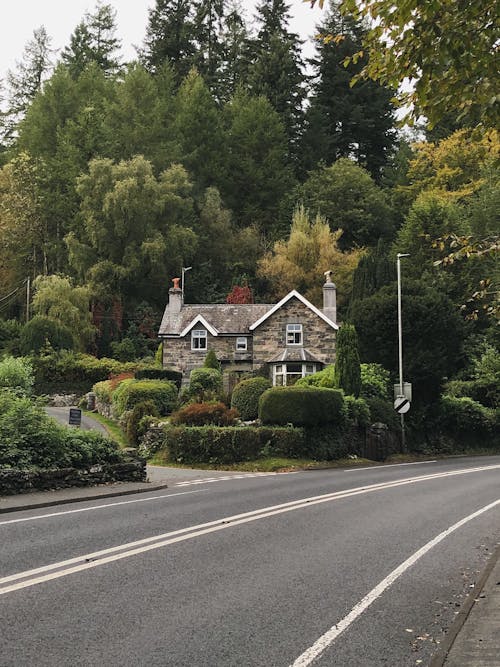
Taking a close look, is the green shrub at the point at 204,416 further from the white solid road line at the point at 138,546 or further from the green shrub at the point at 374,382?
the white solid road line at the point at 138,546

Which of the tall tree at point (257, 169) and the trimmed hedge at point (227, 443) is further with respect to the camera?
the tall tree at point (257, 169)

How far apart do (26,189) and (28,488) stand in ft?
180

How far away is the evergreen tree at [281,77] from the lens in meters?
80.6

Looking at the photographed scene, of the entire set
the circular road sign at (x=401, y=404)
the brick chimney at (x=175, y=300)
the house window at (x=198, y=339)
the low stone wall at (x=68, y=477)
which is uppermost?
the brick chimney at (x=175, y=300)

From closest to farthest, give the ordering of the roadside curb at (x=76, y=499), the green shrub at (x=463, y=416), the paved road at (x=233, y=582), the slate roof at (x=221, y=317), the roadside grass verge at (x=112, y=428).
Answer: the paved road at (x=233, y=582)
the roadside curb at (x=76, y=499)
the roadside grass verge at (x=112, y=428)
the green shrub at (x=463, y=416)
the slate roof at (x=221, y=317)

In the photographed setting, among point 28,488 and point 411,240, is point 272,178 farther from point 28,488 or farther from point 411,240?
point 28,488

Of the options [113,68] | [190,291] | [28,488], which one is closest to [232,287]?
[190,291]

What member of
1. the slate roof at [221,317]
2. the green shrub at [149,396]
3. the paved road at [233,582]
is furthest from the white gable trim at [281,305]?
the paved road at [233,582]

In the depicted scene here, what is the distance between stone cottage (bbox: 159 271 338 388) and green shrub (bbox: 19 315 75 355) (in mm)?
7696

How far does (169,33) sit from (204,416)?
6873 cm

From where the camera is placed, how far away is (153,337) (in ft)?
206

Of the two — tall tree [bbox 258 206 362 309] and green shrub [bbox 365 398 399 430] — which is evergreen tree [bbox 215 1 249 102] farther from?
green shrub [bbox 365 398 399 430]

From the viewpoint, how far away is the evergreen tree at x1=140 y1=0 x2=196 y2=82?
86.7 m

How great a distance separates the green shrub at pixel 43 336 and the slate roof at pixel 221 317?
7.52 metres
